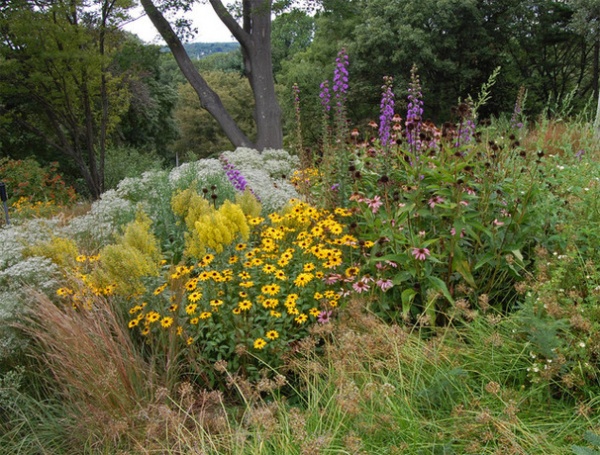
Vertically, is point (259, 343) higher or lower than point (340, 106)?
lower

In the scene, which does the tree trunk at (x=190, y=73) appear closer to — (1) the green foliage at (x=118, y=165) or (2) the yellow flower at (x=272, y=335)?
(1) the green foliage at (x=118, y=165)

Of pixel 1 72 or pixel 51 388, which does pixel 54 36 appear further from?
pixel 51 388

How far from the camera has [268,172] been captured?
8133mm

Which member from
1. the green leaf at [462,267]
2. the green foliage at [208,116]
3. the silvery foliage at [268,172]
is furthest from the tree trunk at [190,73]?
the green foliage at [208,116]

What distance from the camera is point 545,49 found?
21.8 meters

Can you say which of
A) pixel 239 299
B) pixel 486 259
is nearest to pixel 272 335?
pixel 239 299

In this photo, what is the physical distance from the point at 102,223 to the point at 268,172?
368cm

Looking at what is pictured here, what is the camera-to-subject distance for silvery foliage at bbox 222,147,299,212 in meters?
4.94

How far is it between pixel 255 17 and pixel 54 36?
4.31 m

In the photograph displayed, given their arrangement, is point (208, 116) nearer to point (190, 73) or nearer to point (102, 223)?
point (190, 73)

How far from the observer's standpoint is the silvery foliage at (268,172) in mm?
4942

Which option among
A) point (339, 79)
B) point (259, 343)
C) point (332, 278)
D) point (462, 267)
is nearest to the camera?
point (259, 343)

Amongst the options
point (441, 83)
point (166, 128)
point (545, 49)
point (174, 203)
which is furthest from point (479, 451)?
point (166, 128)

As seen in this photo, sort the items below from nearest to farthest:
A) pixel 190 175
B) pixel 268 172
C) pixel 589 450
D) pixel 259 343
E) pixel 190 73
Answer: pixel 589 450 < pixel 259 343 < pixel 190 175 < pixel 268 172 < pixel 190 73
